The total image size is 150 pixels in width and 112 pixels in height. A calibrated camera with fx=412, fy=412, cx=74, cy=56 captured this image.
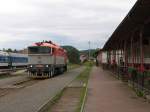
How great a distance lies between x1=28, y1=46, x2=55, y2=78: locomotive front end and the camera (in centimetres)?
3762

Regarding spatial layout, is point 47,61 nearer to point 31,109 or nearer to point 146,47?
point 146,47

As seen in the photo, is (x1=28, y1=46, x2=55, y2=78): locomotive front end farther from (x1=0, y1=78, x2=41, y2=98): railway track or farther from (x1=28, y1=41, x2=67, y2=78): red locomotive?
(x1=0, y1=78, x2=41, y2=98): railway track

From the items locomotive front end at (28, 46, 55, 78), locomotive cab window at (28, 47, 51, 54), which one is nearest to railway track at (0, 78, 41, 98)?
locomotive front end at (28, 46, 55, 78)

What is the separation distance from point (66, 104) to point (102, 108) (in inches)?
98.5

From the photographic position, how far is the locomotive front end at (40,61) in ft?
123

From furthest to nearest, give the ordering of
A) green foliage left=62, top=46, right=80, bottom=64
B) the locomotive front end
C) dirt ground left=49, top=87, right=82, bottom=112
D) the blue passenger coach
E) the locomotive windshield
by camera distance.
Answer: green foliage left=62, top=46, right=80, bottom=64 → the blue passenger coach → the locomotive windshield → the locomotive front end → dirt ground left=49, top=87, right=82, bottom=112

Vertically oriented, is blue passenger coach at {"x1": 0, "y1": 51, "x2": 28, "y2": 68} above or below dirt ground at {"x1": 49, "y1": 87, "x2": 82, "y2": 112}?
above

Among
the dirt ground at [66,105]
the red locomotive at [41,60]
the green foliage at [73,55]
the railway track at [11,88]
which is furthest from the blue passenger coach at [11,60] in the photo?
the green foliage at [73,55]

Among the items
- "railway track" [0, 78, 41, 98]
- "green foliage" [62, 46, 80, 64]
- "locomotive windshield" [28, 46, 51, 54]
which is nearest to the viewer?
"railway track" [0, 78, 41, 98]

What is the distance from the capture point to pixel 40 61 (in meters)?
37.9

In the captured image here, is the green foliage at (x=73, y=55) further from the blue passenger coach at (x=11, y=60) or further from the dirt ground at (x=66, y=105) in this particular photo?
the dirt ground at (x=66, y=105)

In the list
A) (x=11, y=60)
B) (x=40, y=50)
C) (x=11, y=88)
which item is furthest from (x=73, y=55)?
(x=11, y=88)

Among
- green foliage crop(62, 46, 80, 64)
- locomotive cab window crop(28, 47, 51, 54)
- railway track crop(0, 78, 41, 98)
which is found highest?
green foliage crop(62, 46, 80, 64)

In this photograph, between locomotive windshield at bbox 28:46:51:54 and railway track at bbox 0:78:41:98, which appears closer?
railway track at bbox 0:78:41:98
